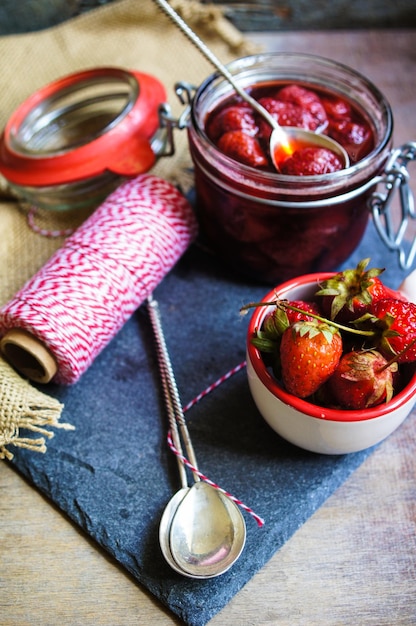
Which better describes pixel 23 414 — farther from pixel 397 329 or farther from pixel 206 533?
pixel 397 329

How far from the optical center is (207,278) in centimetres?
107

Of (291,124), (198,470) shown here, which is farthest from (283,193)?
(198,470)

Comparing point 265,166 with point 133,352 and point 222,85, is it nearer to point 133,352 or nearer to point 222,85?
point 222,85

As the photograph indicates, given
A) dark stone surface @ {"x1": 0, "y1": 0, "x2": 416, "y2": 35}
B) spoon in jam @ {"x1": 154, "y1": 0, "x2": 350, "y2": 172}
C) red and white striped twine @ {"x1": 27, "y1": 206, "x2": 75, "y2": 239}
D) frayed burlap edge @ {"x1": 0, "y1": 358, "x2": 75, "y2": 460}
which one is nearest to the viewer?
frayed burlap edge @ {"x1": 0, "y1": 358, "x2": 75, "y2": 460}

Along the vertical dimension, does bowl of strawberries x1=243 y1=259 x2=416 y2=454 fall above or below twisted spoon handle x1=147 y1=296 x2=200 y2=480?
above

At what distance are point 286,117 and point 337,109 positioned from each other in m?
0.08

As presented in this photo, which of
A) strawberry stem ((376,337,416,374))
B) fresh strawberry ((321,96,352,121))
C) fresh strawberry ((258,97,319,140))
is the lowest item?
strawberry stem ((376,337,416,374))

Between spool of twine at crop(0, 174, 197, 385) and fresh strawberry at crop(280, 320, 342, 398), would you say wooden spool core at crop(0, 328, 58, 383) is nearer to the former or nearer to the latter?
spool of twine at crop(0, 174, 197, 385)

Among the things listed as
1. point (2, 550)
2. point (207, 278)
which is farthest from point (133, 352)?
point (2, 550)

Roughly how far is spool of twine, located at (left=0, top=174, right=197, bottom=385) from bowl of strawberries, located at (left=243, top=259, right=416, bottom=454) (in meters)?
0.22

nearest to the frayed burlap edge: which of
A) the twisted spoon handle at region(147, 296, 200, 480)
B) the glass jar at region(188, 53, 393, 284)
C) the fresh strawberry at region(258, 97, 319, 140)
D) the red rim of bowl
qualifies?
the twisted spoon handle at region(147, 296, 200, 480)

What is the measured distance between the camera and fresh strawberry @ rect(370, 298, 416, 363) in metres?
0.74

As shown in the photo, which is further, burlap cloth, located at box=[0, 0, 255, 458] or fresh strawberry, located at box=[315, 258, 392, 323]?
burlap cloth, located at box=[0, 0, 255, 458]

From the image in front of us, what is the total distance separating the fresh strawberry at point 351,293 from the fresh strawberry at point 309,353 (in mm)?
47
